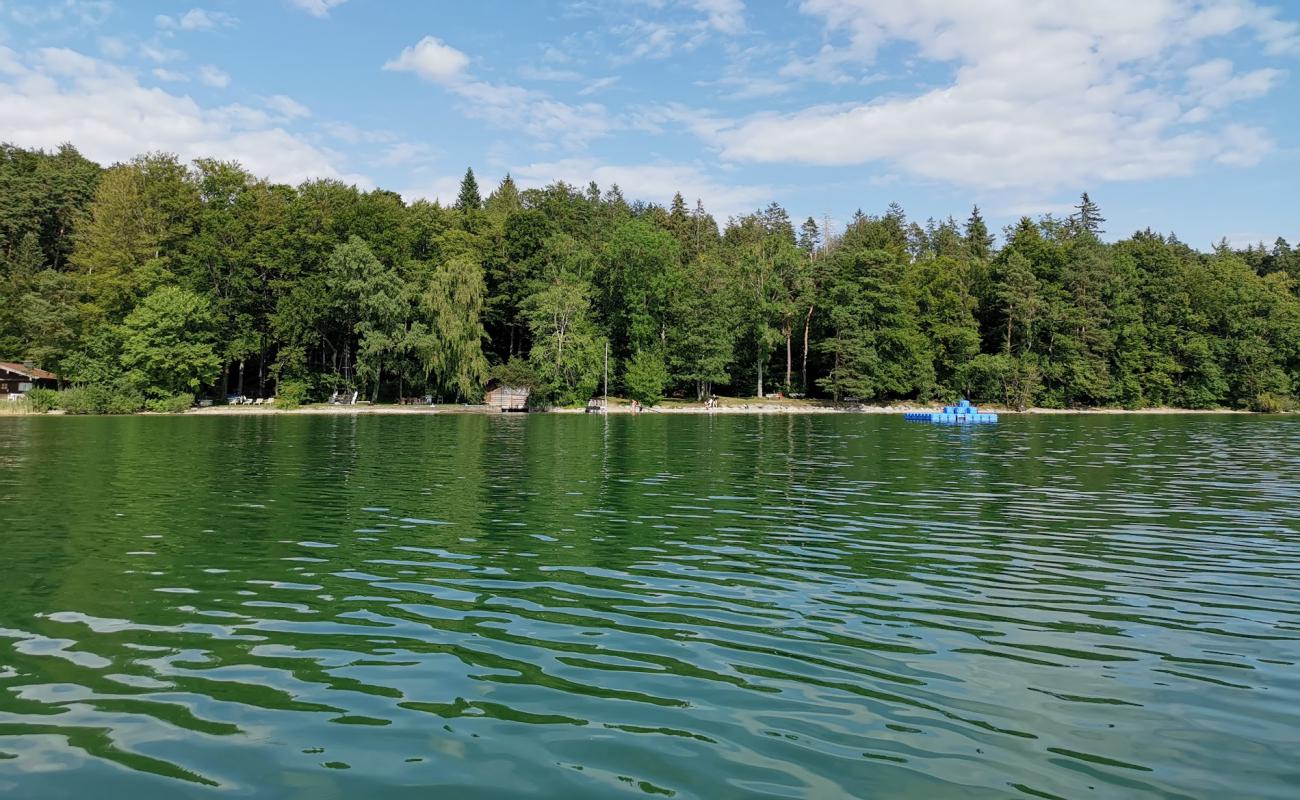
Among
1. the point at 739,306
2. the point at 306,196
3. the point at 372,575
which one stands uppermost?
the point at 306,196

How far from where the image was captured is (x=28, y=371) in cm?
7669

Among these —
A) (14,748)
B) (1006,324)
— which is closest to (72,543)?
(14,748)

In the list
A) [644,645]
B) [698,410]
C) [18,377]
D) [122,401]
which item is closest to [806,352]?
[698,410]

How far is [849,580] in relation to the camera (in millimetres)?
11648

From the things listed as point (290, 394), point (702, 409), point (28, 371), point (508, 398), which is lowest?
point (702, 409)

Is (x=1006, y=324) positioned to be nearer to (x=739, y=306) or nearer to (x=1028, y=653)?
(x=739, y=306)

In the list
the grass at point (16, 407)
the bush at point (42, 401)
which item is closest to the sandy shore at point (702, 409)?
the bush at point (42, 401)

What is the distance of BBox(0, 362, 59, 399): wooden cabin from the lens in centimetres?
7588

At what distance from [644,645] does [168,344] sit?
80.2 m

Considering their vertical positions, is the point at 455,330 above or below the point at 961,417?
above

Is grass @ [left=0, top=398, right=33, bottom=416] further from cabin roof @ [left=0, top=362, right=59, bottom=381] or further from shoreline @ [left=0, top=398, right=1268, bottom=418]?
cabin roof @ [left=0, top=362, right=59, bottom=381]

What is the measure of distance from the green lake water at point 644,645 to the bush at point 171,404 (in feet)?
189

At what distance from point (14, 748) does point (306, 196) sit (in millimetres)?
94907

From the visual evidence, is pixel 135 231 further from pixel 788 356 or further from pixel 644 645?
pixel 644 645
